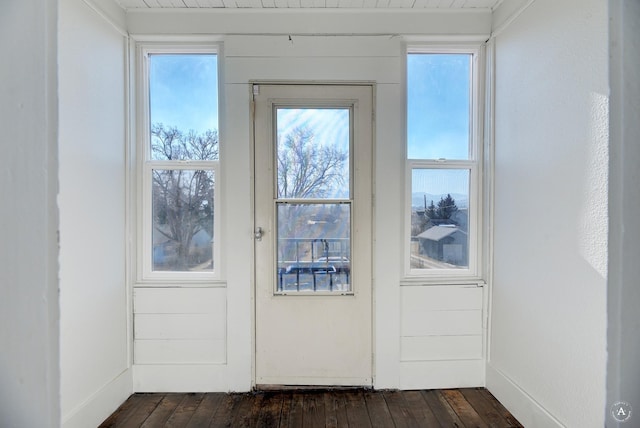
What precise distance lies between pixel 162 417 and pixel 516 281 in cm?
234

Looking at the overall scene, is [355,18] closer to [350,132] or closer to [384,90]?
[384,90]

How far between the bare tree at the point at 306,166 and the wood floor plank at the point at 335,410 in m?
1.37

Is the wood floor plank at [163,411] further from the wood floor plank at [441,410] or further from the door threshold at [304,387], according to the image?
the wood floor plank at [441,410]

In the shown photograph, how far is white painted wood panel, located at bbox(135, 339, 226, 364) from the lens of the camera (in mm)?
2264

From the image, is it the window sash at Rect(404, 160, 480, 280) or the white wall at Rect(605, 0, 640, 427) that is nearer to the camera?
the white wall at Rect(605, 0, 640, 427)

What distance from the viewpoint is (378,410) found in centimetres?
204

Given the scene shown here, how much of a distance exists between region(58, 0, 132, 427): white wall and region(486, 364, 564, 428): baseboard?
2485 mm

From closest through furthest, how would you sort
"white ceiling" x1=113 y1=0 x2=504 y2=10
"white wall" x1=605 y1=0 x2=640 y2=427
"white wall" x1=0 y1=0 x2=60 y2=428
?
"white wall" x1=0 y1=0 x2=60 y2=428 → "white wall" x1=605 y1=0 x2=640 y2=427 → "white ceiling" x1=113 y1=0 x2=504 y2=10

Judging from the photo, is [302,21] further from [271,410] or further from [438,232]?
[271,410]

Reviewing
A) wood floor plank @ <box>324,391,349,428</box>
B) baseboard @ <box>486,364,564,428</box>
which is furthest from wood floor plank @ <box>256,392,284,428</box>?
baseboard @ <box>486,364,564,428</box>

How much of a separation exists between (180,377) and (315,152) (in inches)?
72.3

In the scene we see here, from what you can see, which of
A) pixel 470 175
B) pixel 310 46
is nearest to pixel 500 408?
pixel 470 175

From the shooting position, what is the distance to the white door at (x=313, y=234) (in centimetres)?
228

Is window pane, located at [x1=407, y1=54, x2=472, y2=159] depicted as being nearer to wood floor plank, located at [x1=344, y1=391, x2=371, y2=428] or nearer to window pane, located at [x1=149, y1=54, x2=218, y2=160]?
window pane, located at [x1=149, y1=54, x2=218, y2=160]
